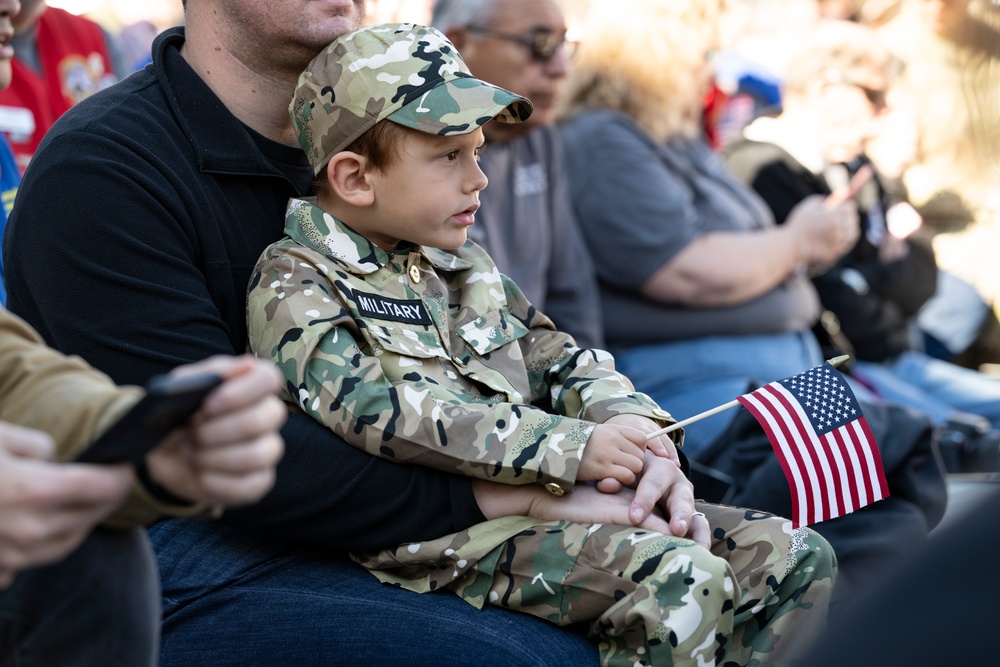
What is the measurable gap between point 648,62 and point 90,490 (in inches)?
125

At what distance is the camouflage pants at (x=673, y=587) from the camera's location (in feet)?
5.70

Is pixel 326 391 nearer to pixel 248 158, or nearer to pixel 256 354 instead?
pixel 256 354

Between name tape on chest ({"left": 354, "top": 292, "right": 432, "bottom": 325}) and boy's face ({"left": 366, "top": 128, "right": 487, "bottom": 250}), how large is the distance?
0.12 meters

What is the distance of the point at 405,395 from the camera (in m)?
1.86

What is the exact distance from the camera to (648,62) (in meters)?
3.98

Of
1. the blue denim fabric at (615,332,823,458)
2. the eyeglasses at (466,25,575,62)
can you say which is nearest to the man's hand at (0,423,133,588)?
the blue denim fabric at (615,332,823,458)

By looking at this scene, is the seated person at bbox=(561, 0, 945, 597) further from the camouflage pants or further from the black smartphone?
the black smartphone

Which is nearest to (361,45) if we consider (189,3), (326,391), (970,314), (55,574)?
(189,3)

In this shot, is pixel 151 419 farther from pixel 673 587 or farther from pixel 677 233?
pixel 677 233

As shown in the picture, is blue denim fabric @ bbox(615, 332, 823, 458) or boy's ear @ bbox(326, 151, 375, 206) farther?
blue denim fabric @ bbox(615, 332, 823, 458)

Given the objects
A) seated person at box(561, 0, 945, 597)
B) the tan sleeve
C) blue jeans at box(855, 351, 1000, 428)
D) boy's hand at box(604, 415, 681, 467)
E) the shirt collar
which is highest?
the tan sleeve

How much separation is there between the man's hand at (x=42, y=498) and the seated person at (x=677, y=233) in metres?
2.35

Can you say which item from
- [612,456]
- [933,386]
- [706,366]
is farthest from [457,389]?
[933,386]

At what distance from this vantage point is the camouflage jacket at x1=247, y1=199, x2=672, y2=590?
72.5 inches
